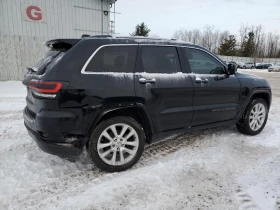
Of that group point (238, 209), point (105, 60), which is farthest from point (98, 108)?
point (238, 209)

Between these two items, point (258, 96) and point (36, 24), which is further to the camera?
point (36, 24)

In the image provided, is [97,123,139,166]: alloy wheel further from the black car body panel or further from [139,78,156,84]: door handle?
[139,78,156,84]: door handle

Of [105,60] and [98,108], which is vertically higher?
[105,60]

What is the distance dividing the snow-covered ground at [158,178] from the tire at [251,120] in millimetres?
336

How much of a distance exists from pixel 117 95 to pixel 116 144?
2.17 feet

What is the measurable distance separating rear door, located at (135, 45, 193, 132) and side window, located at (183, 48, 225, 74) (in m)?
0.25

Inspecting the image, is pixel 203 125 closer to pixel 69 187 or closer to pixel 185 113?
pixel 185 113

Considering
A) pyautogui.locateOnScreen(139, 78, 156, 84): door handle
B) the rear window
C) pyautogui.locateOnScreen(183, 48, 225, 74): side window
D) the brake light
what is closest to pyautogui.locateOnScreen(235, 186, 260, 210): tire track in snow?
pyautogui.locateOnScreen(139, 78, 156, 84): door handle

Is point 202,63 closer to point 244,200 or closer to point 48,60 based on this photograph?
point 244,200

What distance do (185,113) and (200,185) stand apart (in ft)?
3.67

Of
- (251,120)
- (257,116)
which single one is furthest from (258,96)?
(251,120)

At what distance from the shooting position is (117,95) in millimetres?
2932

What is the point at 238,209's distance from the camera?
2.44 m

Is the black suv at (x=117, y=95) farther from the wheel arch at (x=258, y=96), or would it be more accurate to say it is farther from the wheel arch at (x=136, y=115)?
the wheel arch at (x=258, y=96)
